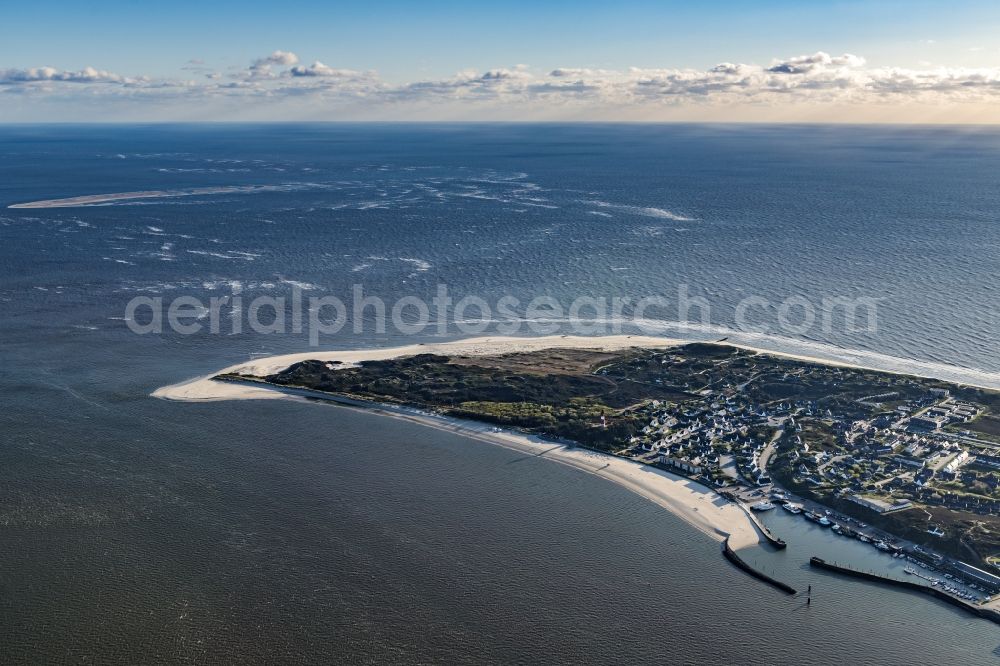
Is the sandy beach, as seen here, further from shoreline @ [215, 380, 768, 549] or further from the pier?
the pier

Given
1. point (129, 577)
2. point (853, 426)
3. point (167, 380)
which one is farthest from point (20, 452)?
point (853, 426)

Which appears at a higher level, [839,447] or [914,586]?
[839,447]

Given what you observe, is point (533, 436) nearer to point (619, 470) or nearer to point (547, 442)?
point (547, 442)

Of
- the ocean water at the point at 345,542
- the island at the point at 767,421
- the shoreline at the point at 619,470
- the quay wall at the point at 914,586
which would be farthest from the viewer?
the shoreline at the point at 619,470

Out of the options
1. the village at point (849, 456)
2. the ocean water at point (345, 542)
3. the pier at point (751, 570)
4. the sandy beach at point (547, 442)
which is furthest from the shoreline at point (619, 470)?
the village at point (849, 456)

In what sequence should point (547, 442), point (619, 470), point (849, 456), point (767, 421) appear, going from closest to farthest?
1. point (619, 470)
2. point (849, 456)
3. point (547, 442)
4. point (767, 421)

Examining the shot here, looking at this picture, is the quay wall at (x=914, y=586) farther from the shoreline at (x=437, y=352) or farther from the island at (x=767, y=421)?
the shoreline at (x=437, y=352)

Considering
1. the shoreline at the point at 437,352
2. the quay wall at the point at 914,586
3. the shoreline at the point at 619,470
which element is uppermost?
the shoreline at the point at 437,352

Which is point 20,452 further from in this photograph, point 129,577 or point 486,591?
point 486,591

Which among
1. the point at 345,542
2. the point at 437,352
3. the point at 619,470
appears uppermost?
the point at 437,352

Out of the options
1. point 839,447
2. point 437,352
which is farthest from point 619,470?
→ point 437,352

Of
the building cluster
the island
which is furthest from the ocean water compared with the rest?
the building cluster
